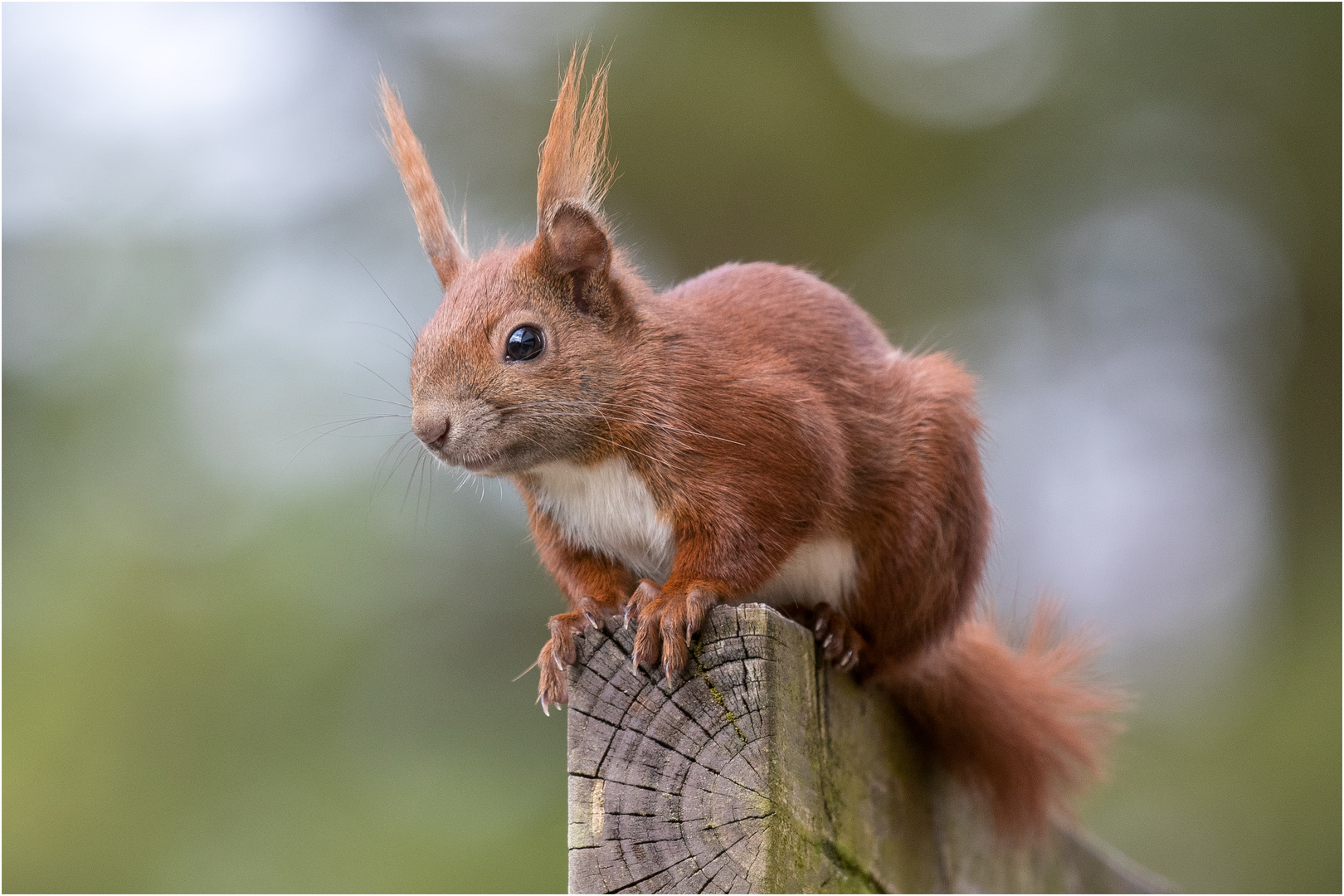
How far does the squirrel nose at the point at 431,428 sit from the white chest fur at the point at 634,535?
20 cm

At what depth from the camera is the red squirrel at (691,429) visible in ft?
6.48

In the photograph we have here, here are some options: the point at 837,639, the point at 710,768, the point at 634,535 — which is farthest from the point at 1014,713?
the point at 710,768

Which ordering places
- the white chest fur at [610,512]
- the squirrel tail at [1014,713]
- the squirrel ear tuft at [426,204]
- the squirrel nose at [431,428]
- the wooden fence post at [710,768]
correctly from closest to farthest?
the wooden fence post at [710,768] → the squirrel nose at [431,428] → the white chest fur at [610,512] → the squirrel ear tuft at [426,204] → the squirrel tail at [1014,713]

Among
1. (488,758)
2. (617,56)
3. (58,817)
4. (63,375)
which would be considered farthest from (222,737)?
(617,56)

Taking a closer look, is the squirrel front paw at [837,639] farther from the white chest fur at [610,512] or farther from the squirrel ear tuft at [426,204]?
the squirrel ear tuft at [426,204]

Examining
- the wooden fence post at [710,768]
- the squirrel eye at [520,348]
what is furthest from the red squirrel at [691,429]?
the wooden fence post at [710,768]

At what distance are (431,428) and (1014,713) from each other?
152 centimetres

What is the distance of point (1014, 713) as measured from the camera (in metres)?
2.69

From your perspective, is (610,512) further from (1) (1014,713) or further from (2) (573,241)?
(1) (1014,713)

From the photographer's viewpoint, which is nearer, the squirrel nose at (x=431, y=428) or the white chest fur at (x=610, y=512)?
the squirrel nose at (x=431, y=428)

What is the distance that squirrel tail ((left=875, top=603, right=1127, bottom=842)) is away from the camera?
2574 mm

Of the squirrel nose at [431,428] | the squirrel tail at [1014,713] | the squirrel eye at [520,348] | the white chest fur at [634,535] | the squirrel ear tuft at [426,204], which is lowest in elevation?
the squirrel tail at [1014,713]

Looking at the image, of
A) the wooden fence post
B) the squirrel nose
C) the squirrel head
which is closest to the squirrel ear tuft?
the squirrel head

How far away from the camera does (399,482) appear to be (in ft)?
15.1
